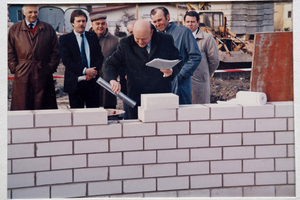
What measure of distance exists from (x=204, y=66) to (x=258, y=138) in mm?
1340

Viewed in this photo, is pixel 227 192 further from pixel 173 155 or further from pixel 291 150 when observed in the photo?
pixel 291 150

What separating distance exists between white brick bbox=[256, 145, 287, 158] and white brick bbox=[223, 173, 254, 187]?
299 millimetres

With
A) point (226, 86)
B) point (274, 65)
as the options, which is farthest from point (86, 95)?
point (274, 65)

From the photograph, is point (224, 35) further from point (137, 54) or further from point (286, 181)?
point (286, 181)

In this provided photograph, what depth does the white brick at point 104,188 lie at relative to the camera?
4418mm

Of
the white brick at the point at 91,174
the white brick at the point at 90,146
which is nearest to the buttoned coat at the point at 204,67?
the white brick at the point at 90,146

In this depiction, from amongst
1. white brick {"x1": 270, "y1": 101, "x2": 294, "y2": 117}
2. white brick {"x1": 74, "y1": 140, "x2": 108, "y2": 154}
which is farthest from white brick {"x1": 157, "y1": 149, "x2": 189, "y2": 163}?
white brick {"x1": 270, "y1": 101, "x2": 294, "y2": 117}

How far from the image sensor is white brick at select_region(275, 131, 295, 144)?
4.70 meters

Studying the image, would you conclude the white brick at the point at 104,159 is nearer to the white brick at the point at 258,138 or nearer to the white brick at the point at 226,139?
the white brick at the point at 226,139

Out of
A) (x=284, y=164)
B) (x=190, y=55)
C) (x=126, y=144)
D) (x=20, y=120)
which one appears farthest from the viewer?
(x=190, y=55)

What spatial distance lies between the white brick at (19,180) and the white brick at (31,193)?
0.06 m

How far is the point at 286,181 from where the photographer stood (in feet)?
15.6

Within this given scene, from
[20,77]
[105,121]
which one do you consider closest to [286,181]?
[105,121]

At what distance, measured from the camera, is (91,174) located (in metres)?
4.39
